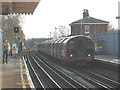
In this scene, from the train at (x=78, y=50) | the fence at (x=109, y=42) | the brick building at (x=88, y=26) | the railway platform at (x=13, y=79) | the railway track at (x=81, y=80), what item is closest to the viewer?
the railway platform at (x=13, y=79)

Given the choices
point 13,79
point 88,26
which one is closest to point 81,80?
point 13,79

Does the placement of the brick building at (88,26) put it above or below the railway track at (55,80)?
above

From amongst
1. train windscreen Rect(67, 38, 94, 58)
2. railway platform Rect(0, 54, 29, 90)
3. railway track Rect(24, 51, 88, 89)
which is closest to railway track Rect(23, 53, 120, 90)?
railway track Rect(24, 51, 88, 89)

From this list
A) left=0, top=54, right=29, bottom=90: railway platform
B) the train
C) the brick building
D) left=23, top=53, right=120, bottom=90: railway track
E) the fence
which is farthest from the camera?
the brick building

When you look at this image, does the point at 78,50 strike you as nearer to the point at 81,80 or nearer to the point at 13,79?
the point at 81,80

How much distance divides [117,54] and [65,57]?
10620 mm

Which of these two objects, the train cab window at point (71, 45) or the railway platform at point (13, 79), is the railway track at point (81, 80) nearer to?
the railway platform at point (13, 79)

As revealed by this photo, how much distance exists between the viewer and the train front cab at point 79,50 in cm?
1872

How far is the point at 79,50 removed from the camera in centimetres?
1883

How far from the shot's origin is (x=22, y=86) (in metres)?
9.31

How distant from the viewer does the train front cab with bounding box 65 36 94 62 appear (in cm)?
1872

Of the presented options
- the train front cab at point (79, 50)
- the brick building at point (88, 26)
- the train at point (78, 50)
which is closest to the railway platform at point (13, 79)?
the train at point (78, 50)

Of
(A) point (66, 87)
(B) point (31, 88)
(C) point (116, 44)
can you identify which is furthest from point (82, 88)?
(C) point (116, 44)

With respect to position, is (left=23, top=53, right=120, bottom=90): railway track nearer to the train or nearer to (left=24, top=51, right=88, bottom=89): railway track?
(left=24, top=51, right=88, bottom=89): railway track
